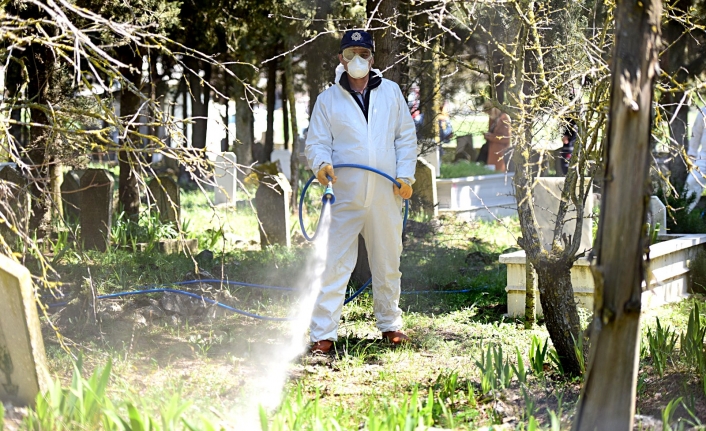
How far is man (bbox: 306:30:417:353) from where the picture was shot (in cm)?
503

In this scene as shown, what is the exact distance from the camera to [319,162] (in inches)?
194

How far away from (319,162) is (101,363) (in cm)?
Answer: 171

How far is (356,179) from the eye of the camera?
5.01 metres

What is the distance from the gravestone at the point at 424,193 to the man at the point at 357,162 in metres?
5.58

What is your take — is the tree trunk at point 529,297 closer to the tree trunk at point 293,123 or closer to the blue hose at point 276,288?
the blue hose at point 276,288

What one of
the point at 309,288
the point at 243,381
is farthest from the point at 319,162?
the point at 243,381

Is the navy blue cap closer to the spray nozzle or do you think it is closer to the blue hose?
the blue hose

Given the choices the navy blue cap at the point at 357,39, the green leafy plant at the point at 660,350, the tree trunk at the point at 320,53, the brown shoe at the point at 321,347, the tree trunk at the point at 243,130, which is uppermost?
the tree trunk at the point at 320,53

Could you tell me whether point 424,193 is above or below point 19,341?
above

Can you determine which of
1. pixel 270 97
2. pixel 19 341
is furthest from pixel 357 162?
pixel 270 97

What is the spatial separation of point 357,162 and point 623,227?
2.46 meters

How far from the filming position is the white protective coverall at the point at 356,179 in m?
5.03

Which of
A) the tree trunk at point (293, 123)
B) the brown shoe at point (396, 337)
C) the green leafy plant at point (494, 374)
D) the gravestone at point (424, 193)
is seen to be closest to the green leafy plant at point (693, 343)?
the green leafy plant at point (494, 374)

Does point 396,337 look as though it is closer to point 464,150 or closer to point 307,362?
point 307,362
